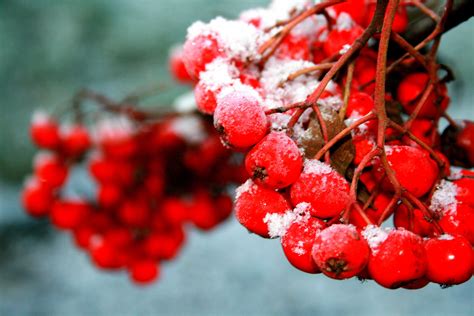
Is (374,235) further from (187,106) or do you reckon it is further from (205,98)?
(187,106)

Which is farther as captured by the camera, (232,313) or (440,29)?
(232,313)

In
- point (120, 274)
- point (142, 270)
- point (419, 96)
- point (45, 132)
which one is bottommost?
point (120, 274)

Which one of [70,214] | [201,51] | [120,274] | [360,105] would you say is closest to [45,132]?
[70,214]

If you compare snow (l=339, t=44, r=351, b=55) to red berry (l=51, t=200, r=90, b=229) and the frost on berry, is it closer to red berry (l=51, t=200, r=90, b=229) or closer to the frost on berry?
the frost on berry

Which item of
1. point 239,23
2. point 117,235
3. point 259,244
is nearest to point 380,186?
point 239,23

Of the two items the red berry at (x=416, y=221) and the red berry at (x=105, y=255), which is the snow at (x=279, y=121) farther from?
the red berry at (x=105, y=255)

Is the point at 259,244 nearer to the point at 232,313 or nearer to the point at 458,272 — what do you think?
the point at 232,313
